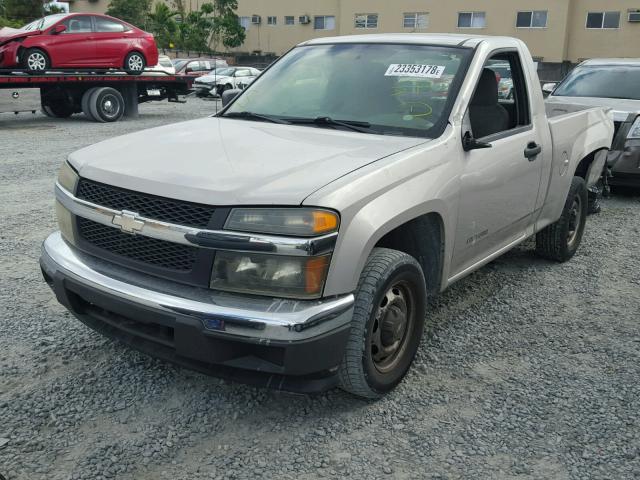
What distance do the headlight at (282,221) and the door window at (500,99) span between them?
5.31 feet

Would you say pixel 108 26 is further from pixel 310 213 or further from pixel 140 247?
pixel 310 213

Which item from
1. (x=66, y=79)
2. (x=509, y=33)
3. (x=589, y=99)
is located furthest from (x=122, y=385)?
(x=509, y=33)

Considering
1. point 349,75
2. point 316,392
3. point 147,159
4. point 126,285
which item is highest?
point 349,75

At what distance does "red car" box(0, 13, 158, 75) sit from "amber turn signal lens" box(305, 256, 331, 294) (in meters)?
14.1

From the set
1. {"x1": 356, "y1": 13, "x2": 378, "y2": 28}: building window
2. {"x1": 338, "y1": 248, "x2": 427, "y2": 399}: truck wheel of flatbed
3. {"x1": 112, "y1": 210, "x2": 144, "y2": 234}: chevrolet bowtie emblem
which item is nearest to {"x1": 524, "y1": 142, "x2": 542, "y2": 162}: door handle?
{"x1": 338, "y1": 248, "x2": 427, "y2": 399}: truck wheel of flatbed

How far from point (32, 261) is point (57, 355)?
6.00 feet

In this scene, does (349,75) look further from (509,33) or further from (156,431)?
(509,33)

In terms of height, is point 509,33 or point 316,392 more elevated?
point 509,33

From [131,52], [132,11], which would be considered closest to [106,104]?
[131,52]

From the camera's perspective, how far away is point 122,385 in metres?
3.33

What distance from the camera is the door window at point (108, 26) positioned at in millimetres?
15969

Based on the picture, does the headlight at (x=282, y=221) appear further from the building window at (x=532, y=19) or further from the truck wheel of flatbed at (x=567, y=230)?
the building window at (x=532, y=19)

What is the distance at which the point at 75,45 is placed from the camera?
51.1 ft

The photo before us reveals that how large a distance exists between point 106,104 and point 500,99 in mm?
13944
